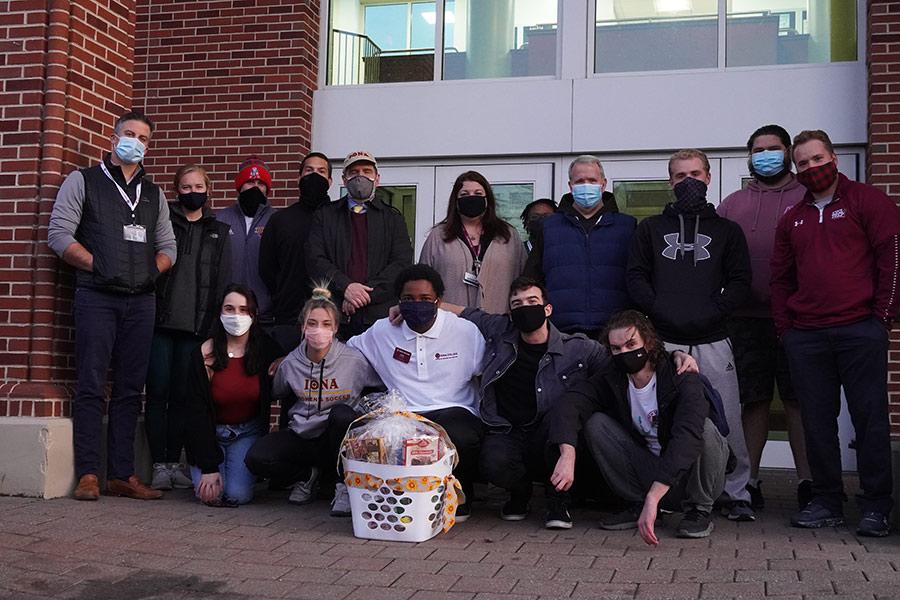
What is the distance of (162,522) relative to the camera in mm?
5133

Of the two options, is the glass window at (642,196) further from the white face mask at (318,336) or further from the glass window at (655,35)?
the white face mask at (318,336)

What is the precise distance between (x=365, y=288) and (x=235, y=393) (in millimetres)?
999

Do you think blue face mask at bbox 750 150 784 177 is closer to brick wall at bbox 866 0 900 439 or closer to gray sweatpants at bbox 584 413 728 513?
gray sweatpants at bbox 584 413 728 513

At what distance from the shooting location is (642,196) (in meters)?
8.27

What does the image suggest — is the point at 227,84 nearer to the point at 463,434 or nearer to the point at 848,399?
the point at 463,434

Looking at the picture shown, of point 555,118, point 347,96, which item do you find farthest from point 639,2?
point 347,96

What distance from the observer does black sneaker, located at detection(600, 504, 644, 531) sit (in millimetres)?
5152

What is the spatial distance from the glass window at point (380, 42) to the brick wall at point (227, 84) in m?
0.25

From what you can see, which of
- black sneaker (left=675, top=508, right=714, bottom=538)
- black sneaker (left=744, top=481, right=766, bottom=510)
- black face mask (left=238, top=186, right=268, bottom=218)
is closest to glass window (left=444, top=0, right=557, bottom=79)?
black face mask (left=238, top=186, right=268, bottom=218)

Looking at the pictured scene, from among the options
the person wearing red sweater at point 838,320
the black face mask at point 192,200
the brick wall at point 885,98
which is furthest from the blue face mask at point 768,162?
the black face mask at point 192,200

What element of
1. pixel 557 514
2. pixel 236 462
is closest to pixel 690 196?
pixel 557 514

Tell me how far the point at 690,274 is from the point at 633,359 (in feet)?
2.62

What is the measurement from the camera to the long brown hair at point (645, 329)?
502 cm

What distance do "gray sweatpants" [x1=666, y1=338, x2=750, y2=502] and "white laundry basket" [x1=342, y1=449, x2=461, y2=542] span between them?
1.57 m
